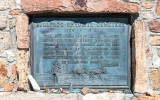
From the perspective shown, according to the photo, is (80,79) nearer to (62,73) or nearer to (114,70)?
(62,73)

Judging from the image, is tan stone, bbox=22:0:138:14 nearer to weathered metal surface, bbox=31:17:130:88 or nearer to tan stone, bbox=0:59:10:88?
weathered metal surface, bbox=31:17:130:88

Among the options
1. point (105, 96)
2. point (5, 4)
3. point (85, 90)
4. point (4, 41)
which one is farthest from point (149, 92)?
point (5, 4)

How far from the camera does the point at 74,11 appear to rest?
2549 millimetres

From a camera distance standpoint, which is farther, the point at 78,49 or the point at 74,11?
the point at 78,49

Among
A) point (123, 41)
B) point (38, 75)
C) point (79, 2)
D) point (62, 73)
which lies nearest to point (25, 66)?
point (38, 75)

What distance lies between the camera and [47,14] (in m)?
2.66

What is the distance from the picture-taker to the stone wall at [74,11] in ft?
8.28

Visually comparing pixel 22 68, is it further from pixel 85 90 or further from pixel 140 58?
pixel 140 58

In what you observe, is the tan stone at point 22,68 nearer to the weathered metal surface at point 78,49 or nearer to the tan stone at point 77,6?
the weathered metal surface at point 78,49

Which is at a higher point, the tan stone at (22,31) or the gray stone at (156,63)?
the tan stone at (22,31)

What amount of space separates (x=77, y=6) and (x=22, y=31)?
75 centimetres

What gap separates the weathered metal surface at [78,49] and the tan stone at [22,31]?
0.39ft

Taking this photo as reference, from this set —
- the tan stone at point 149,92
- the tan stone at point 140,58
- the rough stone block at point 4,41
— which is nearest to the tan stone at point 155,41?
the tan stone at point 140,58

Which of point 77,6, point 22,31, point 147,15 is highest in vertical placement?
point 77,6
